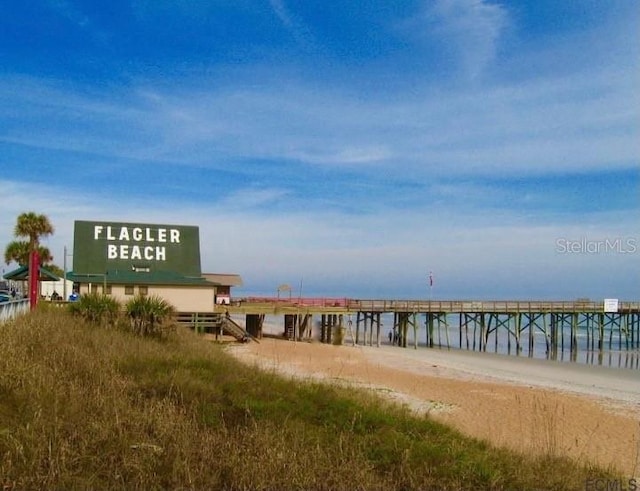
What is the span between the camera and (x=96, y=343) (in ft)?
41.7

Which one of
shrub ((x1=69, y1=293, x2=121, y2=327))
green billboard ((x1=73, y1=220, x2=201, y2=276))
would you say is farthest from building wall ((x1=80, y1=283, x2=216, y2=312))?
shrub ((x1=69, y1=293, x2=121, y2=327))

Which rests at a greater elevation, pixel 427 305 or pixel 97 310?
pixel 97 310

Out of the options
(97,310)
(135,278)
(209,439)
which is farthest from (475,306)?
(209,439)

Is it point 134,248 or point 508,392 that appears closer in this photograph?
point 508,392

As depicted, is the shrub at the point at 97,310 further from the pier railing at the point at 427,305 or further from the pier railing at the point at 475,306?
the pier railing at the point at 475,306

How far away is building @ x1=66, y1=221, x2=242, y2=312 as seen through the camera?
33.4 m

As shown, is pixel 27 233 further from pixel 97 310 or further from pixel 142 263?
pixel 97 310

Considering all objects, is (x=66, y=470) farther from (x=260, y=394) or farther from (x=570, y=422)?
(x=570, y=422)

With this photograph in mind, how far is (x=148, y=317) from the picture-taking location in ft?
60.7

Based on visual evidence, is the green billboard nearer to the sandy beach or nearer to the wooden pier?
the wooden pier

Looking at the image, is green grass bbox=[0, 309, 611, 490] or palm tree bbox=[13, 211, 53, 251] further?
palm tree bbox=[13, 211, 53, 251]

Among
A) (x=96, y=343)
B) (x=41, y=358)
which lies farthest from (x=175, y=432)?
(x=96, y=343)

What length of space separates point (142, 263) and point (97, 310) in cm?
1885

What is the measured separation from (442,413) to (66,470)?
1171 cm
